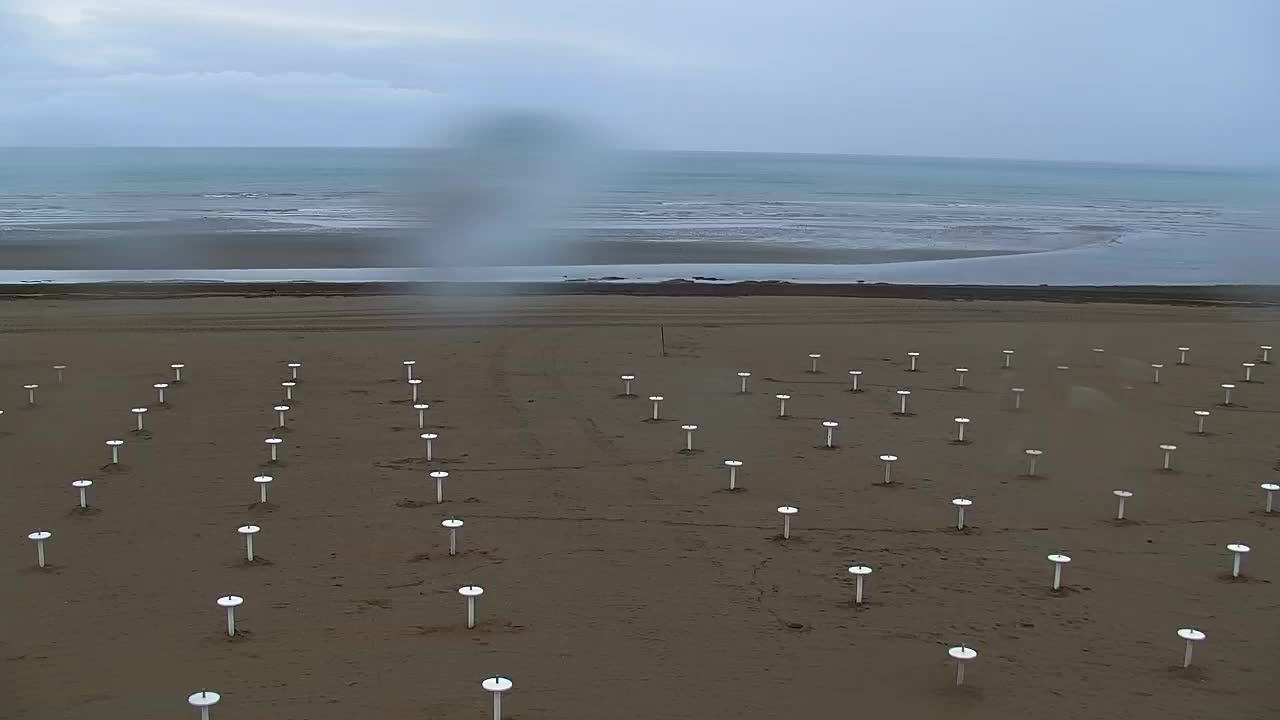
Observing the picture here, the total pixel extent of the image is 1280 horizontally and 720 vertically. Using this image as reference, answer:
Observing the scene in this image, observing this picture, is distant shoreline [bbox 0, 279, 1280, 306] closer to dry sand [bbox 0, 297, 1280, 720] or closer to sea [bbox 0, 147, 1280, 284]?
sea [bbox 0, 147, 1280, 284]

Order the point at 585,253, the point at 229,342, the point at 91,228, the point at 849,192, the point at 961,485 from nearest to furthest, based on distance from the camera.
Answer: the point at 961,485 < the point at 229,342 < the point at 585,253 < the point at 91,228 < the point at 849,192

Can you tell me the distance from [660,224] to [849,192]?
3887cm

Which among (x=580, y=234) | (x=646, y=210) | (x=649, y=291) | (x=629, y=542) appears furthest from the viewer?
(x=646, y=210)

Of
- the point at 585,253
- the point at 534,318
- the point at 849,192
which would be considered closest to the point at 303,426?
the point at 534,318

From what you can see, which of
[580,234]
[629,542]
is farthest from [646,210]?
[629,542]

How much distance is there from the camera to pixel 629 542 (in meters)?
7.67

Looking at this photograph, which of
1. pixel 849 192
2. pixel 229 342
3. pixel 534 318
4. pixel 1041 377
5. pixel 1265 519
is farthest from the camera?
pixel 849 192

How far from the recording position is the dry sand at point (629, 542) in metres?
5.61

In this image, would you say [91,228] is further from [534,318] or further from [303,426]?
[303,426]

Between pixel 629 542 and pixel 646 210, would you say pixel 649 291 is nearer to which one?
pixel 629 542

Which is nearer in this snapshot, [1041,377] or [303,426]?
[303,426]

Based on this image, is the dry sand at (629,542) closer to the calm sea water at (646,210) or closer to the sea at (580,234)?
the sea at (580,234)

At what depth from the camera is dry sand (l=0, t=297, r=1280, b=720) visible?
221 inches

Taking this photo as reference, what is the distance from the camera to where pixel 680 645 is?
6074 mm
